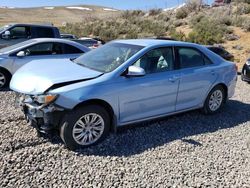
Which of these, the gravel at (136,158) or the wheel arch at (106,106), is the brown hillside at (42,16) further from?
the wheel arch at (106,106)

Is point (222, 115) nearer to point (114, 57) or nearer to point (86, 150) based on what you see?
point (114, 57)

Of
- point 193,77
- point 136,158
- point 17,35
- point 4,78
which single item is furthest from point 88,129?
point 17,35

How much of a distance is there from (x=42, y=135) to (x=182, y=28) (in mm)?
23011

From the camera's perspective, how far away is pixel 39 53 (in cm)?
855

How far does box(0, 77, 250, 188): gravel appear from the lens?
4.02m

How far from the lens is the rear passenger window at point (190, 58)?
6020mm

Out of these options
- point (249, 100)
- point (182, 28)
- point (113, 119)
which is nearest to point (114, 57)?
point (113, 119)

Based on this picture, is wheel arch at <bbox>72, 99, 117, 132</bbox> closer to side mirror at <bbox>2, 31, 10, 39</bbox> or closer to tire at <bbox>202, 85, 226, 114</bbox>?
tire at <bbox>202, 85, 226, 114</bbox>

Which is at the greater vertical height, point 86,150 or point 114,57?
point 114,57

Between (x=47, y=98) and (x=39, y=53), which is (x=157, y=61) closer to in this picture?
(x=47, y=98)

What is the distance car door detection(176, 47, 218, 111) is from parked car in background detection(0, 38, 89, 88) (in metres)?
3.70

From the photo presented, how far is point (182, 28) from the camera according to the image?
1041 inches

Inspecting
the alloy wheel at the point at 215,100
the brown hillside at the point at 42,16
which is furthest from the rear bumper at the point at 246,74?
the brown hillside at the point at 42,16

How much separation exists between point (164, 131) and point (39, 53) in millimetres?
4490
